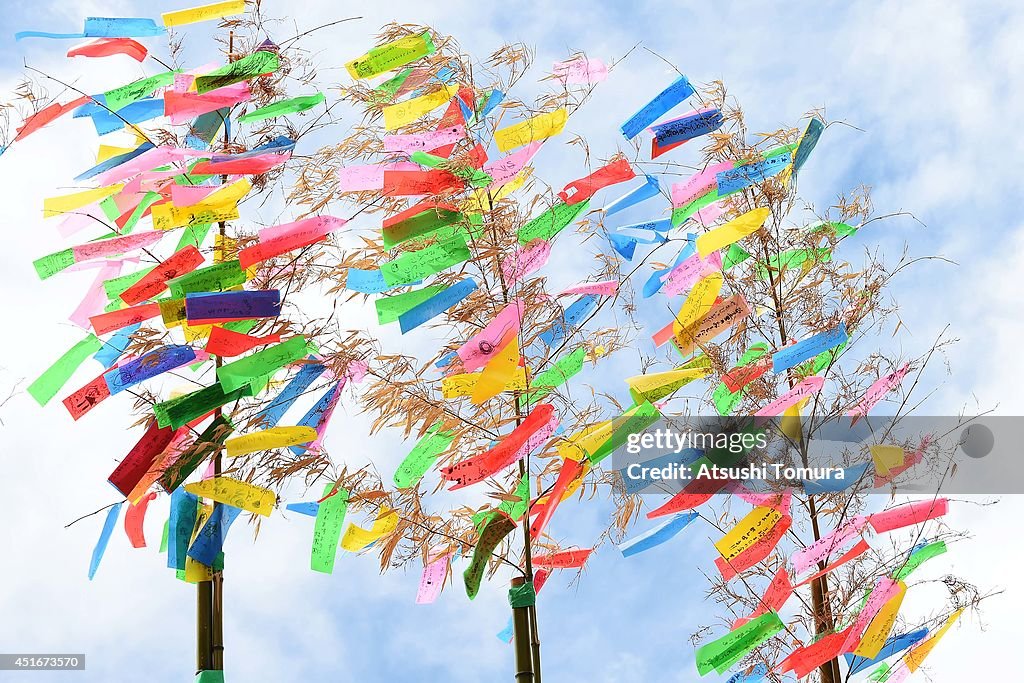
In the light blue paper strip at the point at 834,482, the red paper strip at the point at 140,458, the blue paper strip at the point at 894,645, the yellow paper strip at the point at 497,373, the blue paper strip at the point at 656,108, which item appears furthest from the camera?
the blue paper strip at the point at 656,108

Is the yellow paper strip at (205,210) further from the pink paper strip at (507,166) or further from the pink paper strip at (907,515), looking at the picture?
the pink paper strip at (907,515)

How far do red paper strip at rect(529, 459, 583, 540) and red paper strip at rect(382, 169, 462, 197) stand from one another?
647 mm

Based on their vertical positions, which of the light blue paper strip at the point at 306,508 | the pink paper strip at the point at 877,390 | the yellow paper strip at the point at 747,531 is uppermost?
the pink paper strip at the point at 877,390

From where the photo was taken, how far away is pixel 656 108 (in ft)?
8.73

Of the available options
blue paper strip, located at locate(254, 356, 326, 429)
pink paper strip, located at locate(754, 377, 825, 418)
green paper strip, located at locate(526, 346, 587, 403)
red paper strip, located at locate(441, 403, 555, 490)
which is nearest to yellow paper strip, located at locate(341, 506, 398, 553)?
red paper strip, located at locate(441, 403, 555, 490)

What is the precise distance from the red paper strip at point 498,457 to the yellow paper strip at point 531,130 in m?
0.64

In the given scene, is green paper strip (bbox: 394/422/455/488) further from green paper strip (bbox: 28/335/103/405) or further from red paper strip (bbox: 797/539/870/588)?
red paper strip (bbox: 797/539/870/588)

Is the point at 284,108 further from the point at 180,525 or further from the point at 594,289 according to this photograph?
the point at 180,525

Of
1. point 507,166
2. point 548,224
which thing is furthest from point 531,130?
point 548,224

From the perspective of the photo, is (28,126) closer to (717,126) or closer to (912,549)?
(717,126)

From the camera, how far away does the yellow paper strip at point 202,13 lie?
260cm

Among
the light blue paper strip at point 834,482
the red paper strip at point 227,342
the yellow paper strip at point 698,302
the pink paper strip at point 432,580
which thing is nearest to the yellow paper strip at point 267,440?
the red paper strip at point 227,342

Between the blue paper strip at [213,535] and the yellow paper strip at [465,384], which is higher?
the yellow paper strip at [465,384]

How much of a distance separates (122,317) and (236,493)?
46 cm
